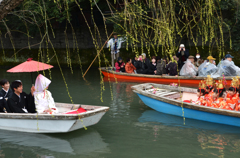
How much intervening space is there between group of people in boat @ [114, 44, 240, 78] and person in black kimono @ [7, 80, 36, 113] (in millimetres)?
4406

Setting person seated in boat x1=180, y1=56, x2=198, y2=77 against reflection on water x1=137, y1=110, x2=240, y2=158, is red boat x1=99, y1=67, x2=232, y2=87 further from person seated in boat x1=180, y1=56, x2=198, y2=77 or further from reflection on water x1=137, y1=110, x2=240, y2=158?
reflection on water x1=137, y1=110, x2=240, y2=158

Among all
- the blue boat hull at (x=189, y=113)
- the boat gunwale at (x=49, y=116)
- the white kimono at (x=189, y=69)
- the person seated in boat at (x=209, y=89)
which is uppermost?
the white kimono at (x=189, y=69)

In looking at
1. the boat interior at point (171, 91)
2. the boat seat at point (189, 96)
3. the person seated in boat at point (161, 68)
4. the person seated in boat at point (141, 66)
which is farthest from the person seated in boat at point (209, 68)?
the boat seat at point (189, 96)

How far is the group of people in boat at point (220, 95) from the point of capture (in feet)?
18.8

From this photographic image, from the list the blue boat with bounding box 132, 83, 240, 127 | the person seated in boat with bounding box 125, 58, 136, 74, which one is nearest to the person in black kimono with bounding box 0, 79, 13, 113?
the blue boat with bounding box 132, 83, 240, 127

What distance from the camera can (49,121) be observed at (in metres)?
5.07

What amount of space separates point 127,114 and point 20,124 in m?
2.40

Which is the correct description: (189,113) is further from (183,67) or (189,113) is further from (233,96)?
(183,67)

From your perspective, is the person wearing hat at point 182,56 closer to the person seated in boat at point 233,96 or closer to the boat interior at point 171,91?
the boat interior at point 171,91

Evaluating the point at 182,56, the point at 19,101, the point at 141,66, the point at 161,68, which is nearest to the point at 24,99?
the point at 19,101

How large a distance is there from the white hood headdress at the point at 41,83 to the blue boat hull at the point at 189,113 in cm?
232

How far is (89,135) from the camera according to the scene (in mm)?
5379

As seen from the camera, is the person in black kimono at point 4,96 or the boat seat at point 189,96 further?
the boat seat at point 189,96

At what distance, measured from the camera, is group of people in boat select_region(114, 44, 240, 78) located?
10.1 meters
